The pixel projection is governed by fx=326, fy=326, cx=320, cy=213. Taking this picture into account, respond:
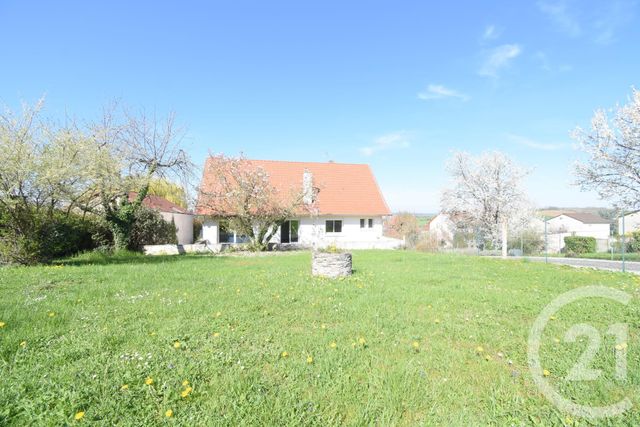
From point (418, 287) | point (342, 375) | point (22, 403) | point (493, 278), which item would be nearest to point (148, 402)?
point (22, 403)

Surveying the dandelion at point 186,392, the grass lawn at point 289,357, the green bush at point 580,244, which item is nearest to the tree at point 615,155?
the green bush at point 580,244

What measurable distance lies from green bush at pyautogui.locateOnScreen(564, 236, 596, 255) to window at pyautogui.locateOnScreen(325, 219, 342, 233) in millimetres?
16866

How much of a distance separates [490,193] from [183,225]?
23.8m

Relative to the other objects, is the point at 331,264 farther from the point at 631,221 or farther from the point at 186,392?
the point at 631,221

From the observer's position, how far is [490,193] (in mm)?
26000

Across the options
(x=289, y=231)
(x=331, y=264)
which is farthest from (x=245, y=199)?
(x=331, y=264)

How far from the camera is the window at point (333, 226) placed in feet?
83.5

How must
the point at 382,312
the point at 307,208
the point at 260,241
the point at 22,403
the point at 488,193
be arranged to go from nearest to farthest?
the point at 22,403 → the point at 382,312 → the point at 260,241 → the point at 307,208 → the point at 488,193

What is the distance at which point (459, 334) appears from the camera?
14.0 ft

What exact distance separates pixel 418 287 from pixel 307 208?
14.4 meters

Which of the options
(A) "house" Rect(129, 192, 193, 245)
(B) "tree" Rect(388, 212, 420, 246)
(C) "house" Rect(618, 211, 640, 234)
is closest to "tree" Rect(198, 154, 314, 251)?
(A) "house" Rect(129, 192, 193, 245)

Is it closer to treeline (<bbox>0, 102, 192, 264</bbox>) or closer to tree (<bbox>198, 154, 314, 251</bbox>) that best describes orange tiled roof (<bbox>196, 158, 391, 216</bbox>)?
tree (<bbox>198, 154, 314, 251</bbox>)

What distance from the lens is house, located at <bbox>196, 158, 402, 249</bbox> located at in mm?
22828

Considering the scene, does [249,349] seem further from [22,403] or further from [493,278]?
[493,278]
